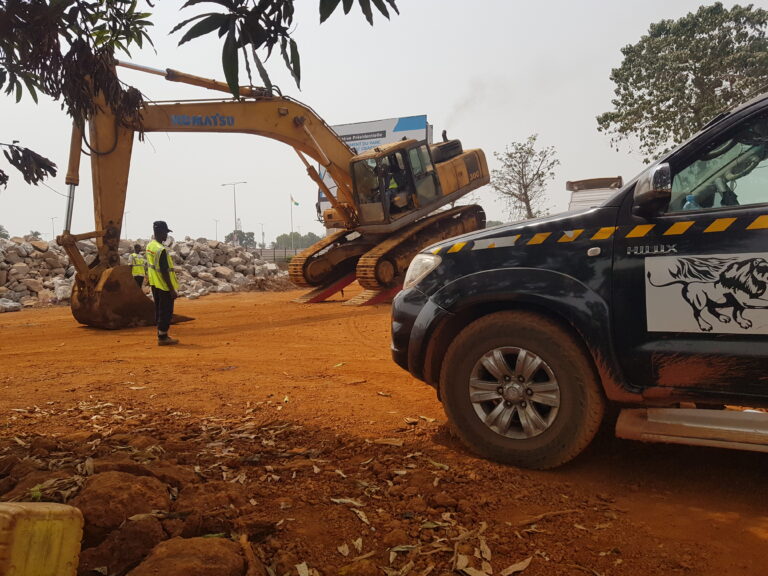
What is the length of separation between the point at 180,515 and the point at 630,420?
2.42 m

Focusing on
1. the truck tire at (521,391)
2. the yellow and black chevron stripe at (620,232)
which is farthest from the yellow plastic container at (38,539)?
the yellow and black chevron stripe at (620,232)

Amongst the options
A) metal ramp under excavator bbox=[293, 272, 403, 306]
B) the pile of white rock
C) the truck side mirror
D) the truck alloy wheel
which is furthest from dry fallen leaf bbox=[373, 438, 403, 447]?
the pile of white rock

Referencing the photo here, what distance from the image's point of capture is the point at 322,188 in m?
14.4

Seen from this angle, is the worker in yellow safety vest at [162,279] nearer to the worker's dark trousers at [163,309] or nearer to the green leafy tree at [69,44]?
the worker's dark trousers at [163,309]

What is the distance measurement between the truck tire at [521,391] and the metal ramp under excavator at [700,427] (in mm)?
228

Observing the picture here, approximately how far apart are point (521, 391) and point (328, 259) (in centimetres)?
1238

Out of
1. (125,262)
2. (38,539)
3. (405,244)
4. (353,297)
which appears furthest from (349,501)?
(125,262)

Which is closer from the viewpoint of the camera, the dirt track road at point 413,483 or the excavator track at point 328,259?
the dirt track road at point 413,483

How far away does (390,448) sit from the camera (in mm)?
3885

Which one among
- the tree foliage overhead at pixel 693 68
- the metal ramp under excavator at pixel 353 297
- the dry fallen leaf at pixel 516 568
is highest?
the tree foliage overhead at pixel 693 68

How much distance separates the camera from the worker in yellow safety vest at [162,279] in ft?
29.3

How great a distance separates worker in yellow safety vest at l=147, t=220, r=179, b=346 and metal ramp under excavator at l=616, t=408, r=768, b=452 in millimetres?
7459

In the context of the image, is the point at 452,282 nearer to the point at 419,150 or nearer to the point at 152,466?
the point at 152,466

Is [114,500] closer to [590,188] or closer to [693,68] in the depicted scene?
[590,188]
